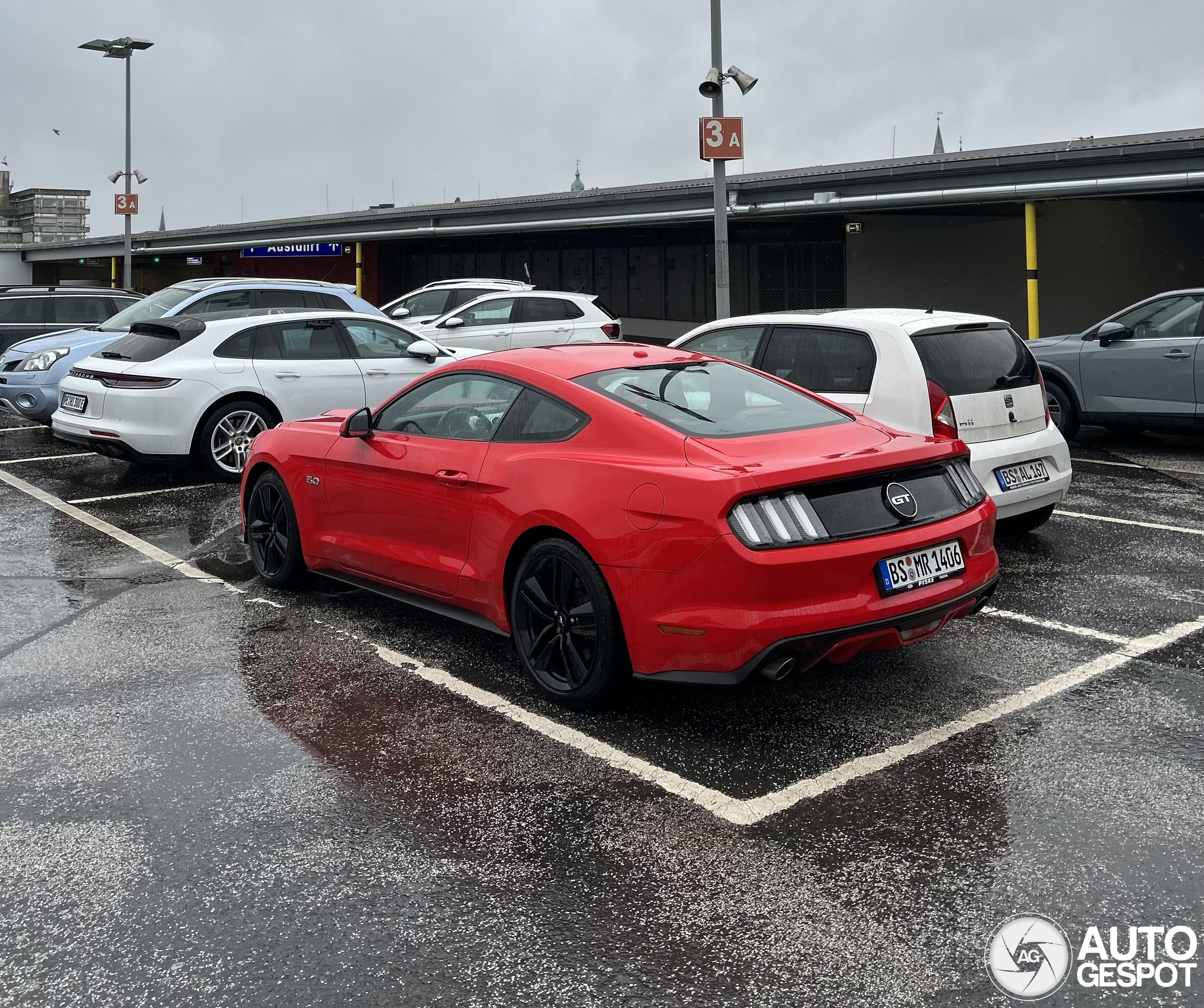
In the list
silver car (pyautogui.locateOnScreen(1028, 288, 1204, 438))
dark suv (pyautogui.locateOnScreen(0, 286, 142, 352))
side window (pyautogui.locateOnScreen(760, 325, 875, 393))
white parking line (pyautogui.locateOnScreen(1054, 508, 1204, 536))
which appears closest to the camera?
side window (pyautogui.locateOnScreen(760, 325, 875, 393))

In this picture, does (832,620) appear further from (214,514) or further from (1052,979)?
(214,514)

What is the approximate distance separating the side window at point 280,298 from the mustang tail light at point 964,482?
35.4ft

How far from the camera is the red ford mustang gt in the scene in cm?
434

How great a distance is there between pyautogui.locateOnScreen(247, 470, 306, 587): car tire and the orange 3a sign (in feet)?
30.2

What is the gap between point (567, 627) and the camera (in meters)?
4.85

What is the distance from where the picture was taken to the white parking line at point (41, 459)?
12625 millimetres

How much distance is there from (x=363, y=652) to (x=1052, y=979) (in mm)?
3642

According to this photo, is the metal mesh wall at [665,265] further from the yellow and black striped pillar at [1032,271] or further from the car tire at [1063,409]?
the car tire at [1063,409]

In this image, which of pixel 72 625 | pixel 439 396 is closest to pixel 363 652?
pixel 439 396

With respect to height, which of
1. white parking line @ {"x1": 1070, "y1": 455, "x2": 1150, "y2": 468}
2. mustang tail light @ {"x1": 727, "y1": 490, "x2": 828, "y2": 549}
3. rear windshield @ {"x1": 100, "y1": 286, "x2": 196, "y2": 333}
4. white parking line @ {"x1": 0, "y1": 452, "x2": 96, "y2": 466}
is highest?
rear windshield @ {"x1": 100, "y1": 286, "x2": 196, "y2": 333}

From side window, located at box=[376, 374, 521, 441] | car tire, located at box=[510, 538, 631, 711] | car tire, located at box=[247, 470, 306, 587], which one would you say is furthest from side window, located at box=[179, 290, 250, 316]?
car tire, located at box=[510, 538, 631, 711]

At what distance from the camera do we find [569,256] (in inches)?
1344

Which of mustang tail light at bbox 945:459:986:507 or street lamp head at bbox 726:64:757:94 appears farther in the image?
street lamp head at bbox 726:64:757:94

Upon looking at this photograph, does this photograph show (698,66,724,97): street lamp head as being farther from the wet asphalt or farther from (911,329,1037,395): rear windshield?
the wet asphalt
